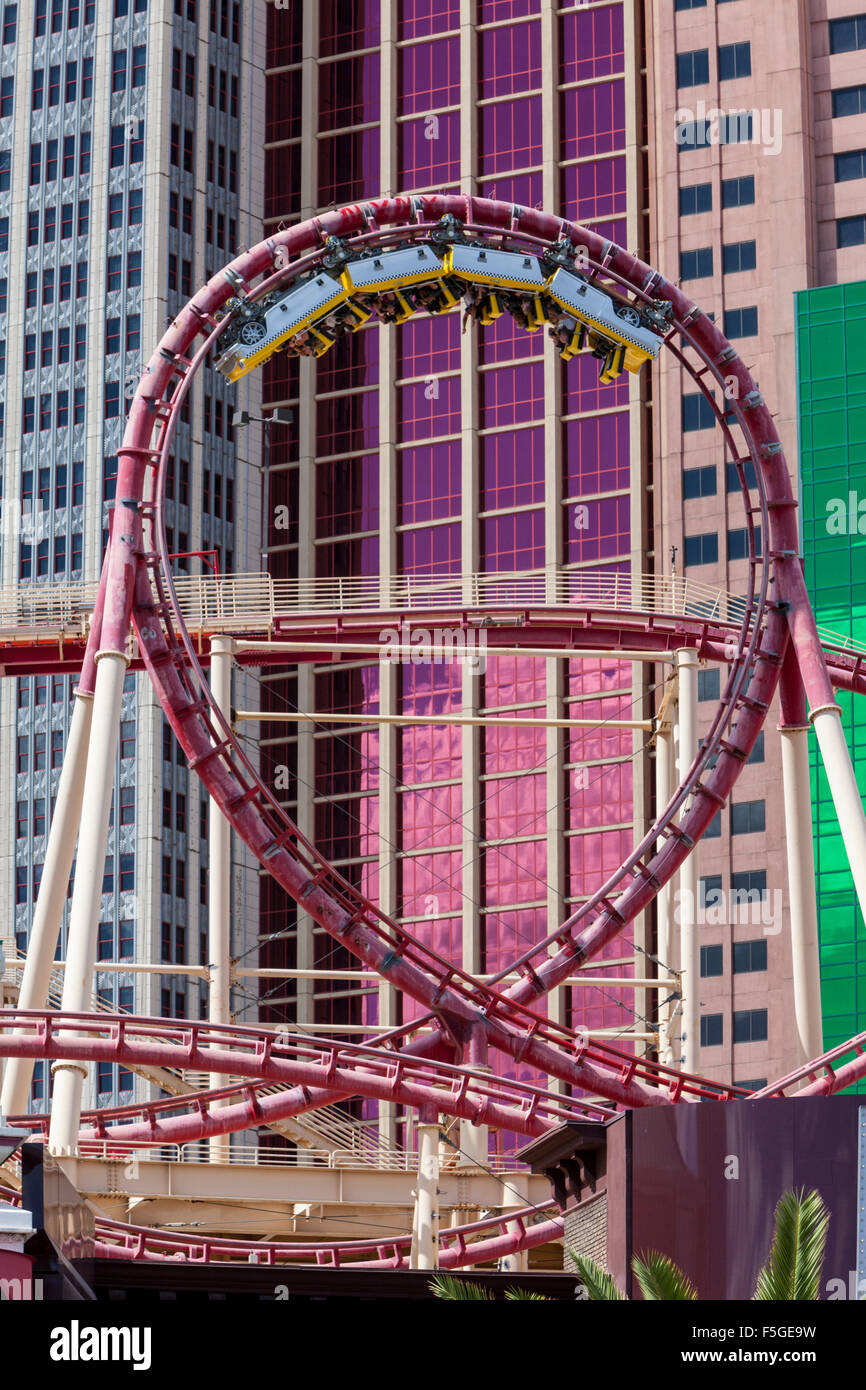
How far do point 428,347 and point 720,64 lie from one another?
68.3ft

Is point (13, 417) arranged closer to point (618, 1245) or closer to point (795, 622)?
point (795, 622)

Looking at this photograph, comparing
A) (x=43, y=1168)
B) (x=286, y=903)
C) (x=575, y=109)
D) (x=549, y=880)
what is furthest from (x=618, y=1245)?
(x=575, y=109)

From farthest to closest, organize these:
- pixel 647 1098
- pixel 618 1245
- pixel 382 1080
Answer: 1. pixel 647 1098
2. pixel 382 1080
3. pixel 618 1245

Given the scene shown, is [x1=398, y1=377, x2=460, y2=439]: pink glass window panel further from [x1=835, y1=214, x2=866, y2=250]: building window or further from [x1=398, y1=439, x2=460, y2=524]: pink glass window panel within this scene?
[x1=835, y1=214, x2=866, y2=250]: building window

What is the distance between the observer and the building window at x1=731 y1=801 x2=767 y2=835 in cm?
10525

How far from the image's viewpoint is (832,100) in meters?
113

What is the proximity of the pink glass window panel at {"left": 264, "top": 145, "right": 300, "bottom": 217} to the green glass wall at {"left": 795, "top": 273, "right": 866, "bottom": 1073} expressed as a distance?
37947 millimetres

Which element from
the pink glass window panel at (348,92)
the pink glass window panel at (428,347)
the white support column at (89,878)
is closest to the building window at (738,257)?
the pink glass window panel at (428,347)

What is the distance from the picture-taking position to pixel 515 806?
391 feet

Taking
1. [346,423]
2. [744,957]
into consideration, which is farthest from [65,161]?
[744,957]

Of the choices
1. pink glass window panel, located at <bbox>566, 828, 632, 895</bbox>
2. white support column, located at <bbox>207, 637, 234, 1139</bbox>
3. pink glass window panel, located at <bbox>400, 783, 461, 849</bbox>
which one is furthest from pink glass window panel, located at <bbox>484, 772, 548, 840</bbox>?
white support column, located at <bbox>207, 637, 234, 1139</bbox>

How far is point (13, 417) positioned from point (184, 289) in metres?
10.9

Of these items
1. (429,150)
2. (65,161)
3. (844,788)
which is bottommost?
(844,788)

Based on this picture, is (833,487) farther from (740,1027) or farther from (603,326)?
(603,326)
